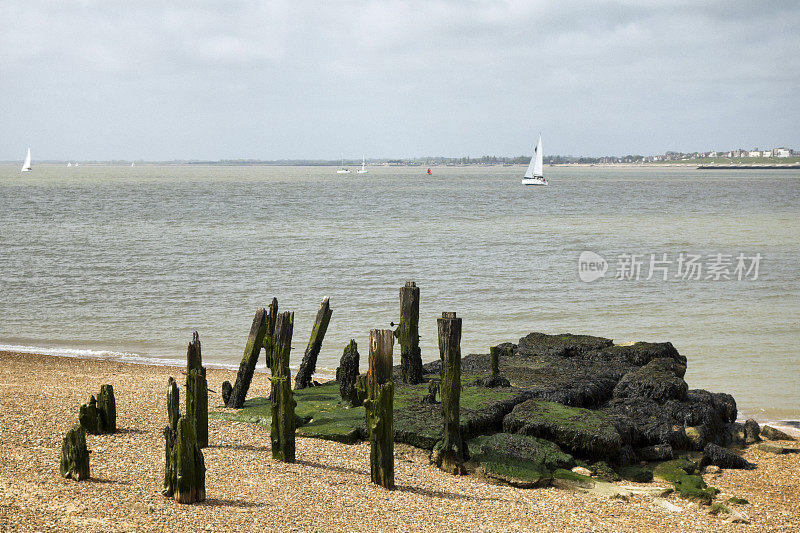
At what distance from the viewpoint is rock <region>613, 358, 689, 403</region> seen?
13312mm

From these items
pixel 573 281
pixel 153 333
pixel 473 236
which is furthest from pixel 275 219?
pixel 153 333

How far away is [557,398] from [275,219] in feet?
170

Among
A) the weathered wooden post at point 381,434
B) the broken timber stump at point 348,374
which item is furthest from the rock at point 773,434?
the weathered wooden post at point 381,434

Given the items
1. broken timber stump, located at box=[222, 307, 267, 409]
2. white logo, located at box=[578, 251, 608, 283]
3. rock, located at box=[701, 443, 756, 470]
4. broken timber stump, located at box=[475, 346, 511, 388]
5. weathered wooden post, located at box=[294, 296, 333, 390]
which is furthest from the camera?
white logo, located at box=[578, 251, 608, 283]

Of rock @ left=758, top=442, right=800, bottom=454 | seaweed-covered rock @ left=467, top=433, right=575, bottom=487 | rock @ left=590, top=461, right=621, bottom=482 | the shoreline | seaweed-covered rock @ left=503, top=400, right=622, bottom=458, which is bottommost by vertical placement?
the shoreline

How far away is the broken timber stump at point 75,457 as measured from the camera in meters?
8.88

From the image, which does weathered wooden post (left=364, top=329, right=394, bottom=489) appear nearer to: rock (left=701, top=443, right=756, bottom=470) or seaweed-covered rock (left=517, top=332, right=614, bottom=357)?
rock (left=701, top=443, right=756, bottom=470)

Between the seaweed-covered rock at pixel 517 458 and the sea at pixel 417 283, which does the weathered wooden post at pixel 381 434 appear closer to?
the seaweed-covered rock at pixel 517 458

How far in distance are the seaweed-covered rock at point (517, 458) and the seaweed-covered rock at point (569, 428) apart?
16cm

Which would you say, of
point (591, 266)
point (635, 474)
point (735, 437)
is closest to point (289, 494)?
point (635, 474)

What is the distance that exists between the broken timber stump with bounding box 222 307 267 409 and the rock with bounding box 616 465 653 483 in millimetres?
6244

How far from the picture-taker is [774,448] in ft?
41.6

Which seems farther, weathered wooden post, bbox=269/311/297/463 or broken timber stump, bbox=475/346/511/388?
broken timber stump, bbox=475/346/511/388

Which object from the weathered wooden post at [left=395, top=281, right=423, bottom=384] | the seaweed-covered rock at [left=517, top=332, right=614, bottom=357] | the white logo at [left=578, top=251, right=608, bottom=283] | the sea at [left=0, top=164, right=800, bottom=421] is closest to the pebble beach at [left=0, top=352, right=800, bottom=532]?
the weathered wooden post at [left=395, top=281, right=423, bottom=384]
